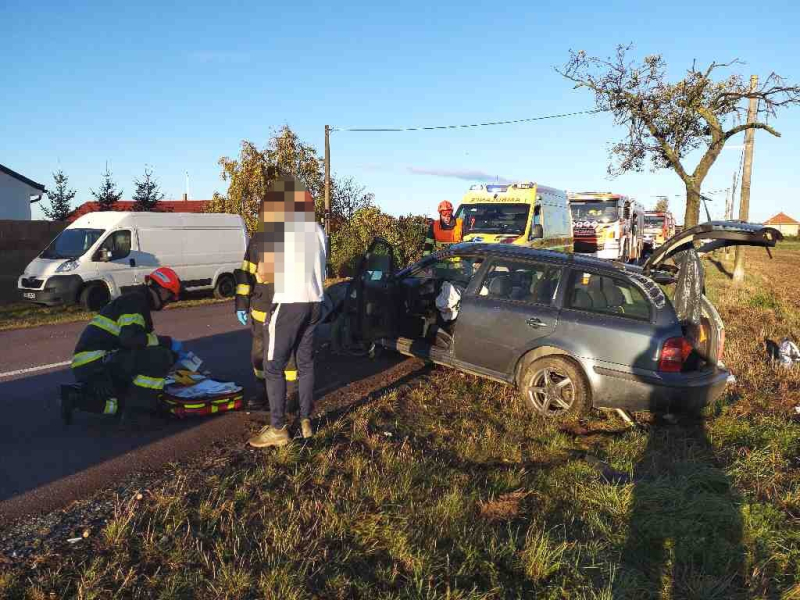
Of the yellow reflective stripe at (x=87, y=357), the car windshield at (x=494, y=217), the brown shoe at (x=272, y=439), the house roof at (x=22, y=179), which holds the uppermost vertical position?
the house roof at (x=22, y=179)

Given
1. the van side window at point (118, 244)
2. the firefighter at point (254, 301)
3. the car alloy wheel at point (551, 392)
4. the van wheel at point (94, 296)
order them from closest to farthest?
the firefighter at point (254, 301) → the car alloy wheel at point (551, 392) → the van wheel at point (94, 296) → the van side window at point (118, 244)

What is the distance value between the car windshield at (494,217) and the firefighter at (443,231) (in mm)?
552

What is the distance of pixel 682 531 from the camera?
3709 mm

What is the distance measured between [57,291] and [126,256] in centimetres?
153

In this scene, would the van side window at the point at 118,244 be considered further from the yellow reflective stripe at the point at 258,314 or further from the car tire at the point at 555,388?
the car tire at the point at 555,388

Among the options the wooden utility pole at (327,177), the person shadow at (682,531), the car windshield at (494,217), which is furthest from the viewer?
the wooden utility pole at (327,177)

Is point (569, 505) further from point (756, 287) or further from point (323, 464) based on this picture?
point (756, 287)

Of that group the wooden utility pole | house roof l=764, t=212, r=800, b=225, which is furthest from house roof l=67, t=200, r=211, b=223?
house roof l=764, t=212, r=800, b=225

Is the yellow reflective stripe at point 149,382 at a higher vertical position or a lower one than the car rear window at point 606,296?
lower

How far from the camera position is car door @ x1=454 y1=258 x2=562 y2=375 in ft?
18.9

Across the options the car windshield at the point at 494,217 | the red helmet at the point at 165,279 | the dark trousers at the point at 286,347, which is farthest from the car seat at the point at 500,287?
the car windshield at the point at 494,217

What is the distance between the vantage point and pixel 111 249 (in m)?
12.7

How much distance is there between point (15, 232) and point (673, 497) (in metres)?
17.3

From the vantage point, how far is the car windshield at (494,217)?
14.3m
